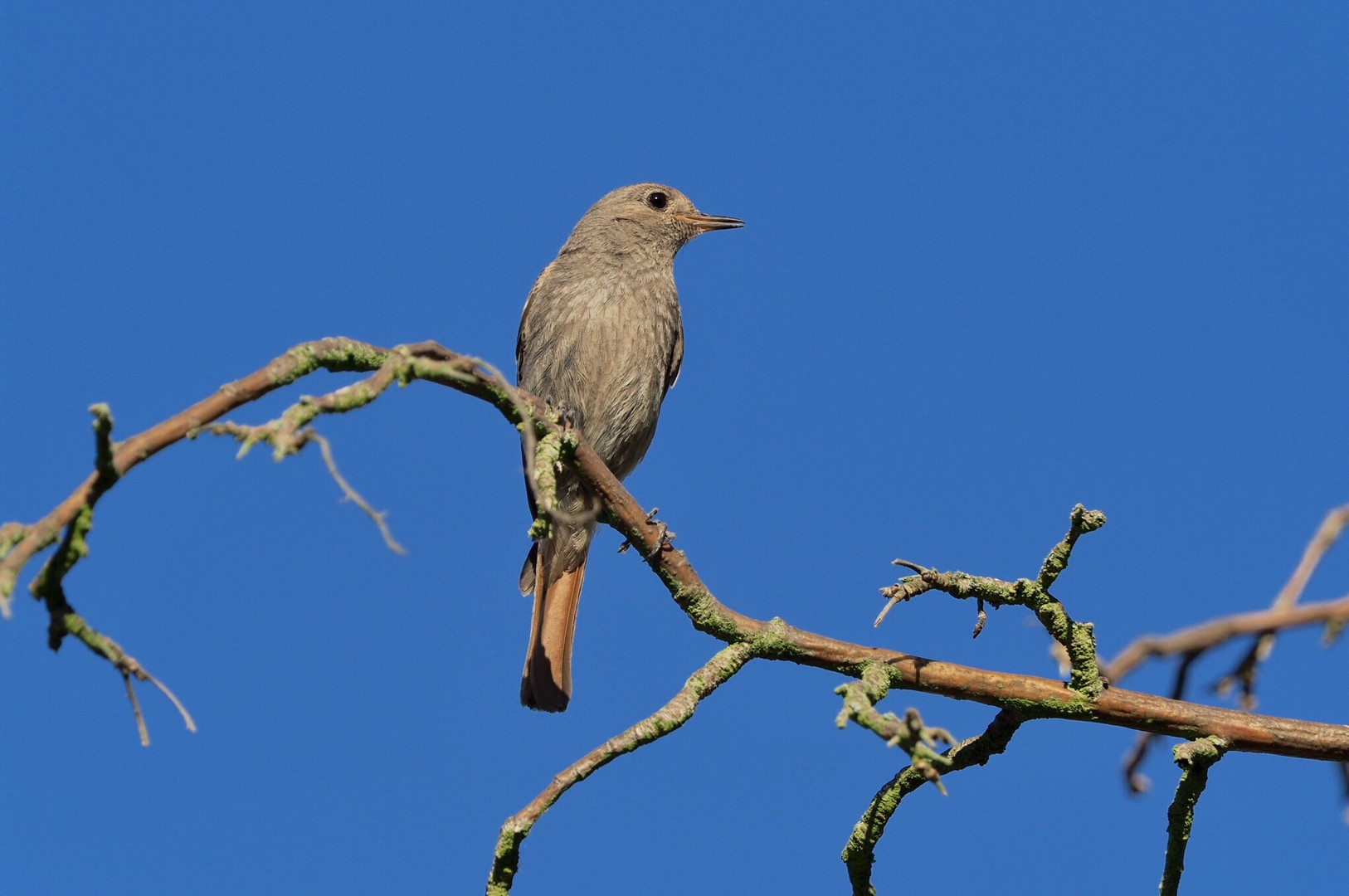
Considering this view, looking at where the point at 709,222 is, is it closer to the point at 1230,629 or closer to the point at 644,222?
the point at 644,222

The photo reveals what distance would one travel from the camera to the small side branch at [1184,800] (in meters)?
2.78

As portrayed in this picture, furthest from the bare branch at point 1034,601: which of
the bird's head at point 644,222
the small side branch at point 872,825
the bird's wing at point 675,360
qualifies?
the bird's head at point 644,222

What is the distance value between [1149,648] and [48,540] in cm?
164

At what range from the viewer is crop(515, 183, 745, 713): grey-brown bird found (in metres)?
5.56

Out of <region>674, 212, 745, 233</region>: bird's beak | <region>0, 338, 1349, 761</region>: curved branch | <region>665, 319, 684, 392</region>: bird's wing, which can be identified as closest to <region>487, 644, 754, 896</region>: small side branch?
<region>0, 338, 1349, 761</region>: curved branch

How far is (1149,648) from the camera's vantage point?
3.12ft

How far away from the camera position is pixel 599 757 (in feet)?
8.71

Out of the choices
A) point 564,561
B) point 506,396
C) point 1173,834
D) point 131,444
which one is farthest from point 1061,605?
point 564,561

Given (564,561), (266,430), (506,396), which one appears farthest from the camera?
(564,561)

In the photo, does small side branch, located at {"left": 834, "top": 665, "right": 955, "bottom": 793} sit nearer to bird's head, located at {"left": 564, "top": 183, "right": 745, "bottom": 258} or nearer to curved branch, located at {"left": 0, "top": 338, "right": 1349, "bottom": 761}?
curved branch, located at {"left": 0, "top": 338, "right": 1349, "bottom": 761}

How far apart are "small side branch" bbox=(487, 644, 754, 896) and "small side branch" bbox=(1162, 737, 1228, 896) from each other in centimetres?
103

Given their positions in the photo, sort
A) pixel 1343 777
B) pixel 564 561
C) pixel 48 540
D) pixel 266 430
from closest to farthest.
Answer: pixel 48 540
pixel 266 430
pixel 1343 777
pixel 564 561

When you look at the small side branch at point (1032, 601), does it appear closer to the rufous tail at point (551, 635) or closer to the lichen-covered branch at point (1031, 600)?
the lichen-covered branch at point (1031, 600)

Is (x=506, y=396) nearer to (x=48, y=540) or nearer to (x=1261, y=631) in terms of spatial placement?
(x=48, y=540)
